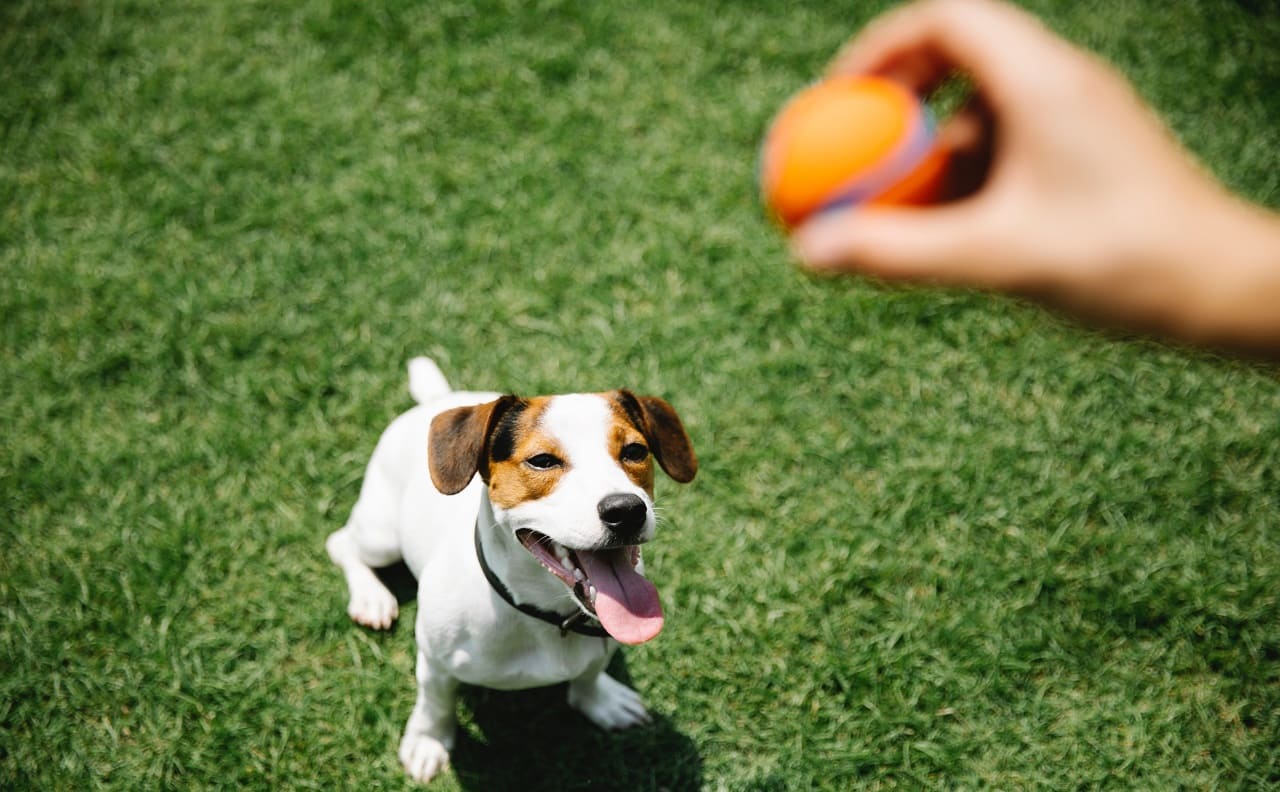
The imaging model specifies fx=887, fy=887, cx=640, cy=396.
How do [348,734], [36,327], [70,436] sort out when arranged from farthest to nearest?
[36,327] < [70,436] < [348,734]

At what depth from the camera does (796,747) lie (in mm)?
4102

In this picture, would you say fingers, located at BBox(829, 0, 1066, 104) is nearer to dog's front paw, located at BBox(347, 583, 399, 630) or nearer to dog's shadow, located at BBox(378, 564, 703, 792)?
dog's shadow, located at BBox(378, 564, 703, 792)

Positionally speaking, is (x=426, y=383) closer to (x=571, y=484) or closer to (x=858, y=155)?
(x=571, y=484)

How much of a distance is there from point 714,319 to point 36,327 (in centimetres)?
392

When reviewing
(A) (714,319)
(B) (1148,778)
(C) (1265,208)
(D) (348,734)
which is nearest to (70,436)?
(D) (348,734)

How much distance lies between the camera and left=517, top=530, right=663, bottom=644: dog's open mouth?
2.92m

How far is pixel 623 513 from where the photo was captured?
9.20 ft

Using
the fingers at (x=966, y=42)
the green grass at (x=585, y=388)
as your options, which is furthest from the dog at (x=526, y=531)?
the fingers at (x=966, y=42)

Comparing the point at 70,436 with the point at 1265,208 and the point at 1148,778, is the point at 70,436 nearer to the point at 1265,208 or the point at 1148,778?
the point at 1148,778

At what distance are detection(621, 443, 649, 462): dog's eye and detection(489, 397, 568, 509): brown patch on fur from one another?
0.23 m

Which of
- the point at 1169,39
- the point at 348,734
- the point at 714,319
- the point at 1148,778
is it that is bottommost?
the point at 348,734

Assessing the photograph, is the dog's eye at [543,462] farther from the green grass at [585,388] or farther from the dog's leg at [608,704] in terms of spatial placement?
the green grass at [585,388]

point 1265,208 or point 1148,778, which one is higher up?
point 1265,208

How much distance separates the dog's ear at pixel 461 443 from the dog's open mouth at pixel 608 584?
281mm
